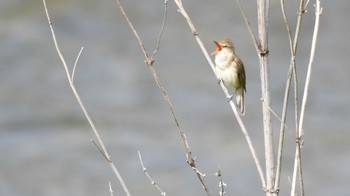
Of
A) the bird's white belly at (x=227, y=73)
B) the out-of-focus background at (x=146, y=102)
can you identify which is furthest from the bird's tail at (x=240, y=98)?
the out-of-focus background at (x=146, y=102)

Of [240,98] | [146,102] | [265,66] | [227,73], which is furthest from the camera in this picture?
[146,102]

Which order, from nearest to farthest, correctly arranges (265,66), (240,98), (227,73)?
(265,66), (227,73), (240,98)

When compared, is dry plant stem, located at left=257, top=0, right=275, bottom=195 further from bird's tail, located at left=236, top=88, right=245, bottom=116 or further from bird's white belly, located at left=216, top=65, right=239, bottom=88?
bird's tail, located at left=236, top=88, right=245, bottom=116

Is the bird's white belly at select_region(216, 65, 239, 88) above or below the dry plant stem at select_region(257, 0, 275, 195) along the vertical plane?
above

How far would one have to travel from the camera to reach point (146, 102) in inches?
515

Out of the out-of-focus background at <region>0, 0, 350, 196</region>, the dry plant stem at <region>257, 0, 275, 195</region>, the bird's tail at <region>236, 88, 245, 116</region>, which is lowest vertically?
the dry plant stem at <region>257, 0, 275, 195</region>

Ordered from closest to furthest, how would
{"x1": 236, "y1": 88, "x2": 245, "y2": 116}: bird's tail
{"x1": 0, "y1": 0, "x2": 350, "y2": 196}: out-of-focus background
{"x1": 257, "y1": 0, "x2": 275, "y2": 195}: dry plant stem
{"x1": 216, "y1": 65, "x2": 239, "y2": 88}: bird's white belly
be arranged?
{"x1": 257, "y1": 0, "x2": 275, "y2": 195}: dry plant stem → {"x1": 216, "y1": 65, "x2": 239, "y2": 88}: bird's white belly → {"x1": 236, "y1": 88, "x2": 245, "y2": 116}: bird's tail → {"x1": 0, "y1": 0, "x2": 350, "y2": 196}: out-of-focus background

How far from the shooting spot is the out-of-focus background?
12.0 metres

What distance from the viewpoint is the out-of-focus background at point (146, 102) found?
11969 millimetres

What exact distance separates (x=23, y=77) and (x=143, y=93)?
5.55 feet

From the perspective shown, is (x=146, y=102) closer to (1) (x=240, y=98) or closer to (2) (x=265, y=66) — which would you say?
(1) (x=240, y=98)

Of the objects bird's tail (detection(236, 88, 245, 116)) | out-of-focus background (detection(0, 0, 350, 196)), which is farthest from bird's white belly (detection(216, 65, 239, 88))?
out-of-focus background (detection(0, 0, 350, 196))

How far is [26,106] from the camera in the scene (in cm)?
1311

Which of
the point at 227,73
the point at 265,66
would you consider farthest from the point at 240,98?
the point at 265,66
